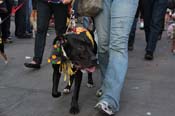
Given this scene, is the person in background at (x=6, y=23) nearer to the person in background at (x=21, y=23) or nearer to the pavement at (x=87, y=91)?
the person in background at (x=21, y=23)


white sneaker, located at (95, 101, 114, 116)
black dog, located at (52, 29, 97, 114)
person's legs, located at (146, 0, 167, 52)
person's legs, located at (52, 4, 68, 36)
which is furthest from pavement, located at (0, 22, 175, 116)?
person's legs, located at (52, 4, 68, 36)

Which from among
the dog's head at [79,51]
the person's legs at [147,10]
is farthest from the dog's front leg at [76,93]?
the person's legs at [147,10]

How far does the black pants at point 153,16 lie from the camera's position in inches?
291

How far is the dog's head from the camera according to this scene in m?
4.28

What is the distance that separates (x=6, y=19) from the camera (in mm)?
9211

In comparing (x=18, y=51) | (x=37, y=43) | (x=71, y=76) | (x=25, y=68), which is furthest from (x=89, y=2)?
(x=18, y=51)

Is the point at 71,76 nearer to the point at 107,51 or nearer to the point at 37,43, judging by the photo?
the point at 107,51

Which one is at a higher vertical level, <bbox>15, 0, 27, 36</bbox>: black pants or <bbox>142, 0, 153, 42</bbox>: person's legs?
<bbox>142, 0, 153, 42</bbox>: person's legs

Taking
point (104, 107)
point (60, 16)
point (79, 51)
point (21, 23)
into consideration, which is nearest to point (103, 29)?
point (79, 51)

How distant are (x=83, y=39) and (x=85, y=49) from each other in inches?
4.3

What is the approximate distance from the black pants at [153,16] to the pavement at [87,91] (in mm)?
319

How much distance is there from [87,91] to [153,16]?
262 cm

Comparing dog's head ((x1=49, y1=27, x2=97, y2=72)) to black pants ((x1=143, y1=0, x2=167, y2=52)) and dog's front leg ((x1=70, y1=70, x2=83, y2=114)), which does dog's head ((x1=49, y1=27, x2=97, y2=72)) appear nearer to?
dog's front leg ((x1=70, y1=70, x2=83, y2=114))

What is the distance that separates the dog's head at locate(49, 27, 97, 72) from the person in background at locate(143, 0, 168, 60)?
324 cm
